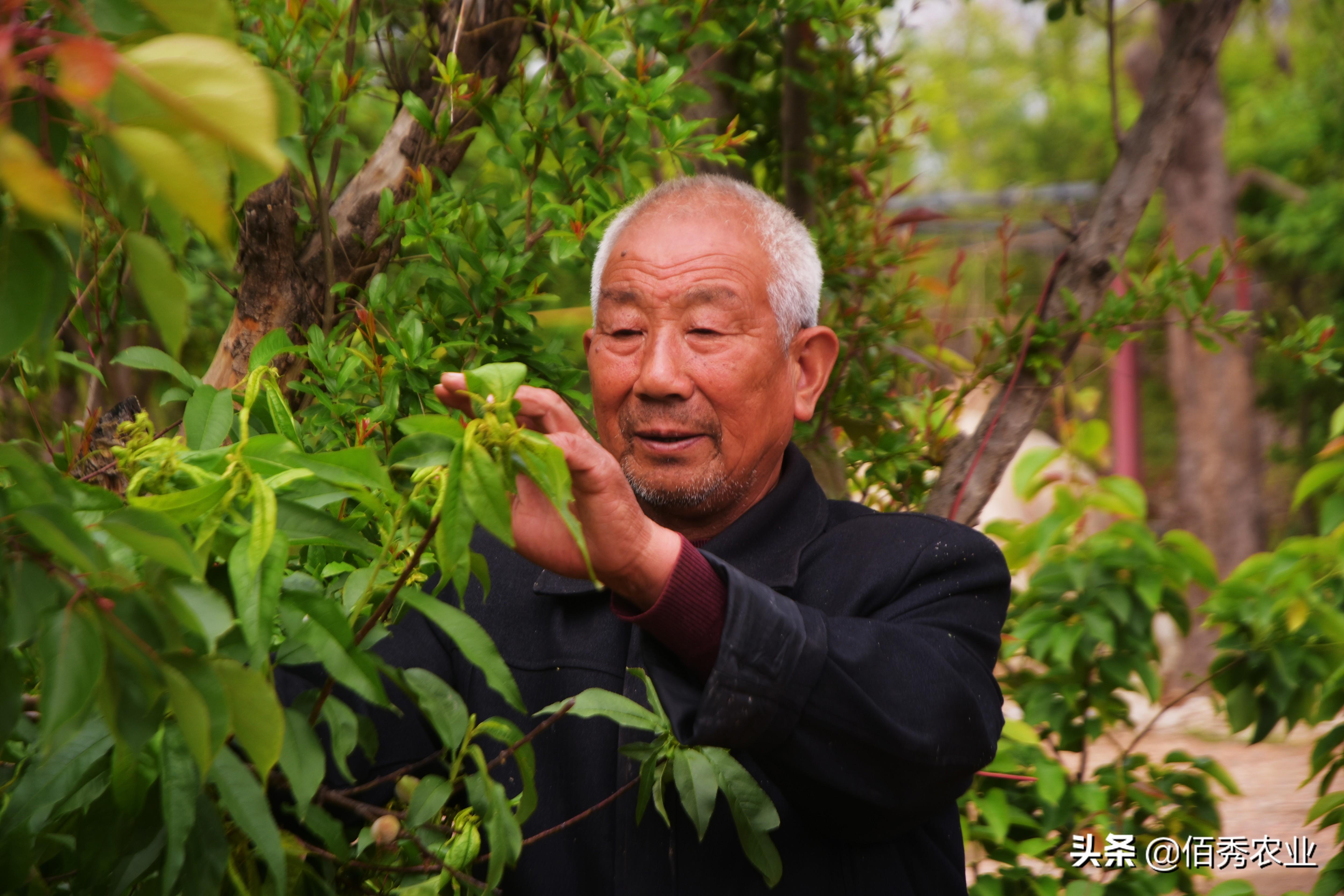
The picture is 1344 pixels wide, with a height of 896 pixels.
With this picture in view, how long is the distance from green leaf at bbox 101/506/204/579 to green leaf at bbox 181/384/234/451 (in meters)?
0.52

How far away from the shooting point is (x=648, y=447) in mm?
1980

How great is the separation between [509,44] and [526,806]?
4.86ft

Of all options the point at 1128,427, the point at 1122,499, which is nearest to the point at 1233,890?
the point at 1122,499

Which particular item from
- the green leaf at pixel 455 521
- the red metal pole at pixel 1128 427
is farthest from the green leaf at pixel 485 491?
the red metal pole at pixel 1128 427

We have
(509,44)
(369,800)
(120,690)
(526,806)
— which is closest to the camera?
(120,690)

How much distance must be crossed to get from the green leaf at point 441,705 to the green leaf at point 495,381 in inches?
11.4

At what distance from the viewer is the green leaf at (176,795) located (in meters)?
0.92

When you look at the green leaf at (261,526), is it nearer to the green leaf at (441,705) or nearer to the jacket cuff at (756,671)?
the green leaf at (441,705)

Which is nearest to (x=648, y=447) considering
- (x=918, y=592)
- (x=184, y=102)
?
(x=918, y=592)

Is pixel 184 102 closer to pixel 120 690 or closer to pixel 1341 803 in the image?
pixel 120 690

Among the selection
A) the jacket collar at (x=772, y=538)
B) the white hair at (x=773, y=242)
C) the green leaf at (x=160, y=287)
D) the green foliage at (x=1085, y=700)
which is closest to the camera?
the green leaf at (x=160, y=287)

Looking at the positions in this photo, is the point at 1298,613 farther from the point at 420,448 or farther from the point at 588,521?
the point at 420,448

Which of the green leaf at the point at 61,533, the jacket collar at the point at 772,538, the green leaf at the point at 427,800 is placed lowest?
the jacket collar at the point at 772,538

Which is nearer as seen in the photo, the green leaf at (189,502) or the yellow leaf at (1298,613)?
the green leaf at (189,502)
